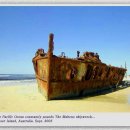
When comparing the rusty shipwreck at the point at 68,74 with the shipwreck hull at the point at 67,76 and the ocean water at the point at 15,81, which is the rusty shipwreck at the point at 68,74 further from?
the ocean water at the point at 15,81

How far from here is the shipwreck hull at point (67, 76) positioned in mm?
7941

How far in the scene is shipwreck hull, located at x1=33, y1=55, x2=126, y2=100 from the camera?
7941 millimetres

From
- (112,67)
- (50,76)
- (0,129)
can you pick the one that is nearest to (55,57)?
(50,76)

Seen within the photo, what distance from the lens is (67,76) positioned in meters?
8.42

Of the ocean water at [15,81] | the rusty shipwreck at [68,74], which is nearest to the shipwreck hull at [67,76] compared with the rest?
the rusty shipwreck at [68,74]

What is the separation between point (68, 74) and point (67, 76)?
0.27 feet

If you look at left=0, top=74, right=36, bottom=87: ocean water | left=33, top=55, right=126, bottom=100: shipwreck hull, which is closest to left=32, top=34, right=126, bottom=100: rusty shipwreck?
left=33, top=55, right=126, bottom=100: shipwreck hull

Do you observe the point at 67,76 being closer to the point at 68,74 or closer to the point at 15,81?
the point at 68,74

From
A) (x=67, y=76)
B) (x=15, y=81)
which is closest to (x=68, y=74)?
(x=67, y=76)

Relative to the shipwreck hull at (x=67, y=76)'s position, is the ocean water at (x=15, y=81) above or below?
below

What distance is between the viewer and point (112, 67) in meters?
12.6

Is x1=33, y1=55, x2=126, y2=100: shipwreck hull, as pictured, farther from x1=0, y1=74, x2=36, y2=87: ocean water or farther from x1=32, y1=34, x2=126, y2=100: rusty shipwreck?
x1=0, y1=74, x2=36, y2=87: ocean water
